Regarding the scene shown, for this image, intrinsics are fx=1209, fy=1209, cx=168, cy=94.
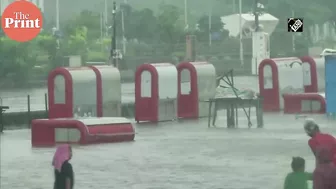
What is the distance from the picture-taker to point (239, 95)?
28859 millimetres

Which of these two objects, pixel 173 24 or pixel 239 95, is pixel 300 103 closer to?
pixel 239 95

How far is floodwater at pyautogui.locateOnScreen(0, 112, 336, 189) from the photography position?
17203 millimetres

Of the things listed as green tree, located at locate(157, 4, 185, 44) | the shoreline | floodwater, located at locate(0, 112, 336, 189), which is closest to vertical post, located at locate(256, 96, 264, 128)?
floodwater, located at locate(0, 112, 336, 189)

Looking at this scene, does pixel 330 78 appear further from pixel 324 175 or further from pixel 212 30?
pixel 212 30

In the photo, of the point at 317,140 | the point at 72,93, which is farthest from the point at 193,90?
the point at 317,140

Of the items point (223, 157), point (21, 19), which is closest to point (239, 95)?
point (223, 157)

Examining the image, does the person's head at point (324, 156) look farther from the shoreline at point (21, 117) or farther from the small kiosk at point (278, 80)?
the small kiosk at point (278, 80)

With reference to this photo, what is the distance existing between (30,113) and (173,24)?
59476 mm

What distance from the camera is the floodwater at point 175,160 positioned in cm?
1720

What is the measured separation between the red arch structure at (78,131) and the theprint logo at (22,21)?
31.6 meters

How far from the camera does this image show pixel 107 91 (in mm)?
29594

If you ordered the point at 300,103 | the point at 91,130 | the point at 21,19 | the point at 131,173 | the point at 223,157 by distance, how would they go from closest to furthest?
1. the point at 131,173
2. the point at 223,157
3. the point at 91,130
4. the point at 300,103
5. the point at 21,19

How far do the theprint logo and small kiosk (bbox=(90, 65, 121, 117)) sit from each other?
26.0 meters

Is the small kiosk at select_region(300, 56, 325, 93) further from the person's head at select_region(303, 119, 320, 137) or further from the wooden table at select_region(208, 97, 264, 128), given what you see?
the person's head at select_region(303, 119, 320, 137)
